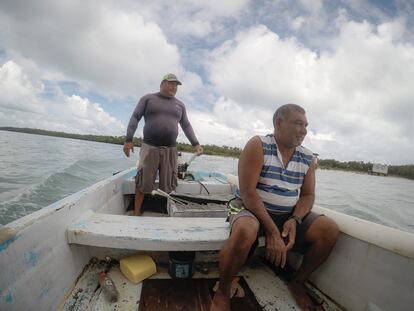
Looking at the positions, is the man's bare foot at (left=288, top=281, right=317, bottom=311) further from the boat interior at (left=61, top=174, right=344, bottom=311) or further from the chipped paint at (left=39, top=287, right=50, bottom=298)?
the chipped paint at (left=39, top=287, right=50, bottom=298)

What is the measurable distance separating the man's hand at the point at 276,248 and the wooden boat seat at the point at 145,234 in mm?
303

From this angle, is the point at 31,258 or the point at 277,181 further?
the point at 277,181

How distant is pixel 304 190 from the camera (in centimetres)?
188

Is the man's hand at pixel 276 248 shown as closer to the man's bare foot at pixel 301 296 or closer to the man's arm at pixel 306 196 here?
the man's arm at pixel 306 196

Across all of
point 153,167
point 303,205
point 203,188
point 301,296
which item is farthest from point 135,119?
point 301,296

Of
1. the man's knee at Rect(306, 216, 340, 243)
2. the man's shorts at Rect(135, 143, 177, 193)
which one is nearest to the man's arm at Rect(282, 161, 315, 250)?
the man's knee at Rect(306, 216, 340, 243)

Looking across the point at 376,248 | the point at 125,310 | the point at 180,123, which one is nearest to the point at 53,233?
the point at 125,310

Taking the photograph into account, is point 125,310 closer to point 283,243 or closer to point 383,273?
point 283,243

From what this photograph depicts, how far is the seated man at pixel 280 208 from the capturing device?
1.52m

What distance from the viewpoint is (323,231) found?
5.29 ft

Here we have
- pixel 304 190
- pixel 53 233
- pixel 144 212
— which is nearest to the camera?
pixel 53 233

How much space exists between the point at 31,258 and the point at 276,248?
1.37 meters

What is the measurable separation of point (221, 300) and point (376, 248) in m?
1.01

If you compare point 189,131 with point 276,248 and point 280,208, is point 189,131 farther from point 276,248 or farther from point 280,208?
point 276,248
